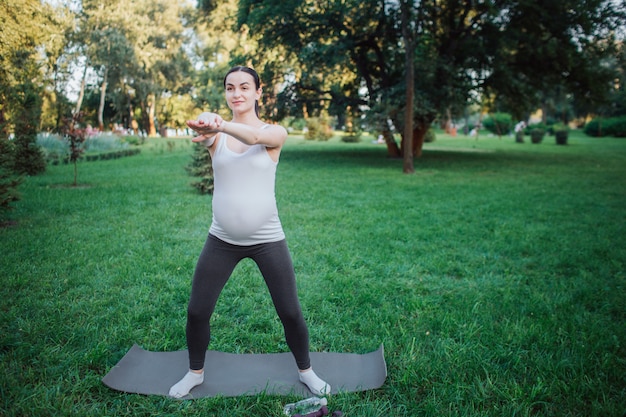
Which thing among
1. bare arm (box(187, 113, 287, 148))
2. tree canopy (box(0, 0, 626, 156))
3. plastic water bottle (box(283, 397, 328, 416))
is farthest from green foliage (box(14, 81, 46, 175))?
plastic water bottle (box(283, 397, 328, 416))

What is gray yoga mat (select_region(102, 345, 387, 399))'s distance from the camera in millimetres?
2756

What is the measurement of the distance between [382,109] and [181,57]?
32042mm

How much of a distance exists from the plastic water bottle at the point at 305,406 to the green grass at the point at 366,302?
4.4 inches

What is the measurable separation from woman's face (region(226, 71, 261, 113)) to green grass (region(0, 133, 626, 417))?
1.79m

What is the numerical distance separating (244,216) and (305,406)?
3.96 ft

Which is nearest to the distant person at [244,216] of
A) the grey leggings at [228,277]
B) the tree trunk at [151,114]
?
the grey leggings at [228,277]

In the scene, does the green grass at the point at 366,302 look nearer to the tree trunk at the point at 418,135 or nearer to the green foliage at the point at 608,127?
the tree trunk at the point at 418,135

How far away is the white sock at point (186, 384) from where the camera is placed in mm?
2662

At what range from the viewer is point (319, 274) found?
15.8 feet

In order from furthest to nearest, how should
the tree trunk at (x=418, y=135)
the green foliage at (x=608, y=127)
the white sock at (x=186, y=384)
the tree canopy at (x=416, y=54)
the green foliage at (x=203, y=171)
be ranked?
1. the green foliage at (x=608, y=127)
2. the tree trunk at (x=418, y=135)
3. the tree canopy at (x=416, y=54)
4. the green foliage at (x=203, y=171)
5. the white sock at (x=186, y=384)

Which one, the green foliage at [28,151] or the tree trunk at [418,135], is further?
the tree trunk at [418,135]

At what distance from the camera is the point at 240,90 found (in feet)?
7.83

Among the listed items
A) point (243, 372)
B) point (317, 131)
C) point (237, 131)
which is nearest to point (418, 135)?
point (243, 372)

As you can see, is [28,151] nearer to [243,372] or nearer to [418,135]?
[243,372]
